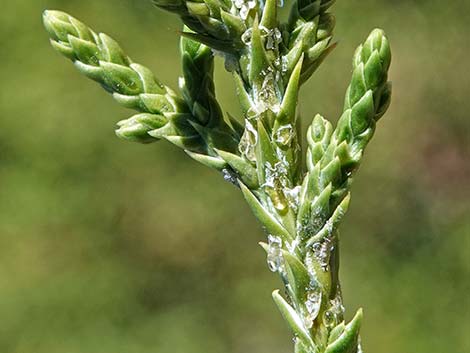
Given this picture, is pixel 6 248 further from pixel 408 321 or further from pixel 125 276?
pixel 408 321

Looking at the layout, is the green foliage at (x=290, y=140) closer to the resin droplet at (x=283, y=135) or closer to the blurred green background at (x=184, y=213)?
the resin droplet at (x=283, y=135)

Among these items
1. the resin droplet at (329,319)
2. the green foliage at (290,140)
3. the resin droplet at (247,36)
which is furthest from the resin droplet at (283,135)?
the resin droplet at (329,319)

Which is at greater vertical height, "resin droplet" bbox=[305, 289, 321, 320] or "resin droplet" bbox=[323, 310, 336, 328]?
"resin droplet" bbox=[305, 289, 321, 320]

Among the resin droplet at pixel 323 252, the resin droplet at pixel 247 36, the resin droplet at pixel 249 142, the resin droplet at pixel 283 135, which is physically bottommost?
the resin droplet at pixel 323 252

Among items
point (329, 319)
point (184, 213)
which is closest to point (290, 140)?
point (329, 319)

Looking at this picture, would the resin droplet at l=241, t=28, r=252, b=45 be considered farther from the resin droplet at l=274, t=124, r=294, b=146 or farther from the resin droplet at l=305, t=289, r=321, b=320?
the resin droplet at l=305, t=289, r=321, b=320

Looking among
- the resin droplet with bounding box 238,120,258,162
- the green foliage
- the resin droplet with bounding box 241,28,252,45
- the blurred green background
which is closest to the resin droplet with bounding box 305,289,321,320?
the green foliage
